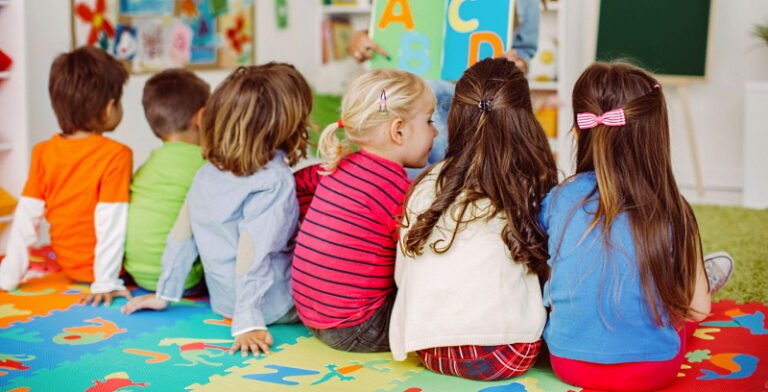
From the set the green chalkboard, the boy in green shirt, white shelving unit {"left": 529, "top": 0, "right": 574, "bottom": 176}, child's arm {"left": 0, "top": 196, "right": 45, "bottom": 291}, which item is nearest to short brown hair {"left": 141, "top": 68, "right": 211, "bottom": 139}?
the boy in green shirt

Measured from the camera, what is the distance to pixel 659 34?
13.0 feet

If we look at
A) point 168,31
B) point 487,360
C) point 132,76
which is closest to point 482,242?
point 487,360

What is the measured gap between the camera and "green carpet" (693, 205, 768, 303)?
219 cm

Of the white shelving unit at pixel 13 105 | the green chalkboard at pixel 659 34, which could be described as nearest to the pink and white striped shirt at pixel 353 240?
the white shelving unit at pixel 13 105

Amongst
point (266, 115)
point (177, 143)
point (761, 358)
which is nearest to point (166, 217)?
point (177, 143)

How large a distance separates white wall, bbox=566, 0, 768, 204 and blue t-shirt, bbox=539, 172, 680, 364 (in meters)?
2.80

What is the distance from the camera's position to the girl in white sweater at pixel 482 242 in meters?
1.51

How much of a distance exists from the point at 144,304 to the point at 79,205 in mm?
394

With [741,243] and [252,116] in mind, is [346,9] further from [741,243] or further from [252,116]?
[252,116]

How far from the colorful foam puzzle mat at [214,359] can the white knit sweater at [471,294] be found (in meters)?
0.11

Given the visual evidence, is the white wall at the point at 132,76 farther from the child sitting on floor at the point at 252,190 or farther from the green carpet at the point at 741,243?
the green carpet at the point at 741,243

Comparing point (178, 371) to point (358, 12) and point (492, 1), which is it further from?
point (358, 12)

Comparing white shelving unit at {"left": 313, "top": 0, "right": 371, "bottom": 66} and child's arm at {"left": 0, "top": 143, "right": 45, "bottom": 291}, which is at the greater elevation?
white shelving unit at {"left": 313, "top": 0, "right": 371, "bottom": 66}

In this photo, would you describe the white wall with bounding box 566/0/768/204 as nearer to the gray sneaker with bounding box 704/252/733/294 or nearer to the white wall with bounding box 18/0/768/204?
the white wall with bounding box 18/0/768/204
